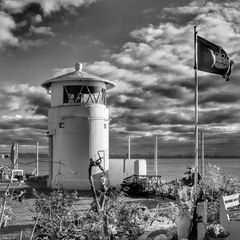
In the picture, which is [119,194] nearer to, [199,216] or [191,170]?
[199,216]

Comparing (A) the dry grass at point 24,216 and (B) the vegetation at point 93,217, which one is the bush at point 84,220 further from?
(A) the dry grass at point 24,216

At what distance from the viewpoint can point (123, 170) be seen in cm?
2530

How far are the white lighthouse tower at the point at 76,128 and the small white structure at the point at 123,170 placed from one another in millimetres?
523

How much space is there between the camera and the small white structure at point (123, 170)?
25.2 m

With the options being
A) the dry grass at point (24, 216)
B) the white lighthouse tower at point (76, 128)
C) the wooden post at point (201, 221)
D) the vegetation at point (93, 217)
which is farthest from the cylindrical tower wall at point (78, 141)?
the wooden post at point (201, 221)

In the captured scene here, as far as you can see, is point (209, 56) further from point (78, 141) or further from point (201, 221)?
point (78, 141)

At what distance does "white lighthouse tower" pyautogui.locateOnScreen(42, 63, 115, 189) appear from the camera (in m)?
24.2

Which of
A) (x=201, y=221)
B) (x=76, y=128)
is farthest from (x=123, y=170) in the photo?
(x=201, y=221)

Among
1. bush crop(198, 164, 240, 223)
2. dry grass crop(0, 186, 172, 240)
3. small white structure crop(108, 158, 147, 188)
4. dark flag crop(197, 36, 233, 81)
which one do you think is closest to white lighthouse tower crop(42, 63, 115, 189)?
small white structure crop(108, 158, 147, 188)

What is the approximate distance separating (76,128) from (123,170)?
316cm

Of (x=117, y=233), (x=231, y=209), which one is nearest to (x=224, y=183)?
(x=231, y=209)

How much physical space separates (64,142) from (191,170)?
23.5 feet

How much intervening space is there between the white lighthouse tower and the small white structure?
52 cm

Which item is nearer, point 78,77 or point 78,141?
point 78,141
